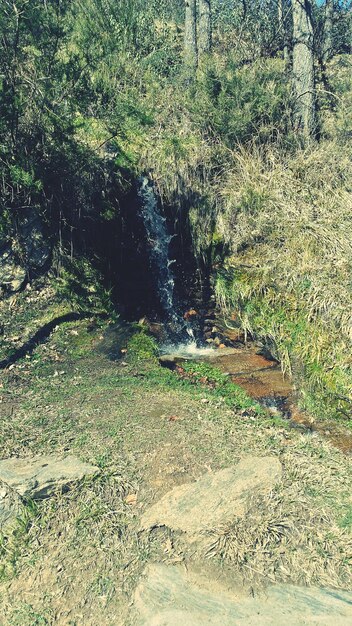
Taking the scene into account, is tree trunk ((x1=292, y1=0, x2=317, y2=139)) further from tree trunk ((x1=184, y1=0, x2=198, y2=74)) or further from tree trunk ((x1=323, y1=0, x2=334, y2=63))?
tree trunk ((x1=323, y1=0, x2=334, y2=63))

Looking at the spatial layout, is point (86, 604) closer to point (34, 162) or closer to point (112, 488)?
point (112, 488)

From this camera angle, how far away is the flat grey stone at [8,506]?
453cm

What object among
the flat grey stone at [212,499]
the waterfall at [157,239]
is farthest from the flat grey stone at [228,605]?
the waterfall at [157,239]

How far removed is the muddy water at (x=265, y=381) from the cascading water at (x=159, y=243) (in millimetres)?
1415

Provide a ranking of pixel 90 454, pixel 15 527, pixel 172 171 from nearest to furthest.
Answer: pixel 15 527 → pixel 90 454 → pixel 172 171

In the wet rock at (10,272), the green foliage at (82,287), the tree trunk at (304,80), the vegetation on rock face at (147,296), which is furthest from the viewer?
the tree trunk at (304,80)

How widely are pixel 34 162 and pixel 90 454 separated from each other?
15.9 feet

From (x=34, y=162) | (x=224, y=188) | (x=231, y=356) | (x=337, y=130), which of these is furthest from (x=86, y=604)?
(x=337, y=130)

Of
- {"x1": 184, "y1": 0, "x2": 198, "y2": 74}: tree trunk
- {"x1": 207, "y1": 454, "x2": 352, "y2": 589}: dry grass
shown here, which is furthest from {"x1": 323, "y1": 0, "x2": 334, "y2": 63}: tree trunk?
{"x1": 207, "y1": 454, "x2": 352, "y2": 589}: dry grass

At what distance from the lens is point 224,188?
33.5ft

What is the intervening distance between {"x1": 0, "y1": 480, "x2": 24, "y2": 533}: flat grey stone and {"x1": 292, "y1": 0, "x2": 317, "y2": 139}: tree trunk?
9.13m

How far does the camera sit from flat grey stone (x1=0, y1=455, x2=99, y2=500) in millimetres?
4688

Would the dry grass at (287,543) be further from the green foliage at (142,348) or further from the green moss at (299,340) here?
the green foliage at (142,348)

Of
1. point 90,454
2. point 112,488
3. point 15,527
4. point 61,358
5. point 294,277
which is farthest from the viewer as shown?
point 294,277
